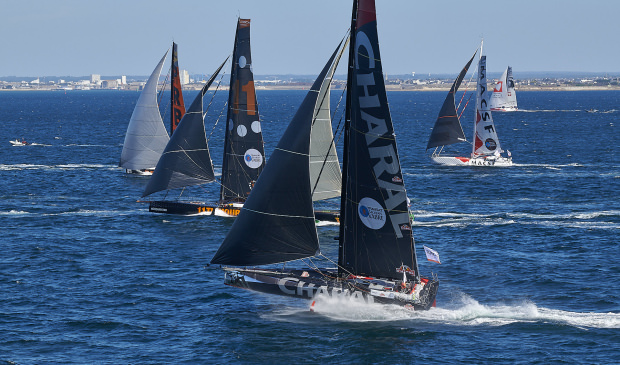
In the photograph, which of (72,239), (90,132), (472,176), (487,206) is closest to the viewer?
(72,239)

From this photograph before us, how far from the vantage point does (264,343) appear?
35.0 metres

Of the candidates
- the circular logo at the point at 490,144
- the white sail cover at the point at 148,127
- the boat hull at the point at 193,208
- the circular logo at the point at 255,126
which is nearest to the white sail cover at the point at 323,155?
the circular logo at the point at 255,126

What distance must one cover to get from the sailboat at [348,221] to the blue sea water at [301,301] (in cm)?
137

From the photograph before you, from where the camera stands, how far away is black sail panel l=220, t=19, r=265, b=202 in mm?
58594

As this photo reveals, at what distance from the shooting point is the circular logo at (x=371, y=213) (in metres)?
37.3

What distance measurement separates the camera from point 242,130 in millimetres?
59719

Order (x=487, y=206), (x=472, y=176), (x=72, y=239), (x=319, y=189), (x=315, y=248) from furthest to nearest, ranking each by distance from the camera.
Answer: (x=472, y=176)
(x=487, y=206)
(x=72, y=239)
(x=319, y=189)
(x=315, y=248)

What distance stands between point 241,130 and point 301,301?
72.5 feet

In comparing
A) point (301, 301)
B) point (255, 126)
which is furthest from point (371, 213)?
point (255, 126)

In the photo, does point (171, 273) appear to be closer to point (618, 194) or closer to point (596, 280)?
point (596, 280)

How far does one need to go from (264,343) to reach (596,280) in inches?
770

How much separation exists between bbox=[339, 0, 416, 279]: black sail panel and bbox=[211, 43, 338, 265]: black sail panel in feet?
6.00

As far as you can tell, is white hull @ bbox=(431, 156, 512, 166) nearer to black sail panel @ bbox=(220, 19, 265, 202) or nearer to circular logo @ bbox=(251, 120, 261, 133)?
black sail panel @ bbox=(220, 19, 265, 202)

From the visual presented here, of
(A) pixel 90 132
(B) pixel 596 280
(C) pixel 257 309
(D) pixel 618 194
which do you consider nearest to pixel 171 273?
(C) pixel 257 309
